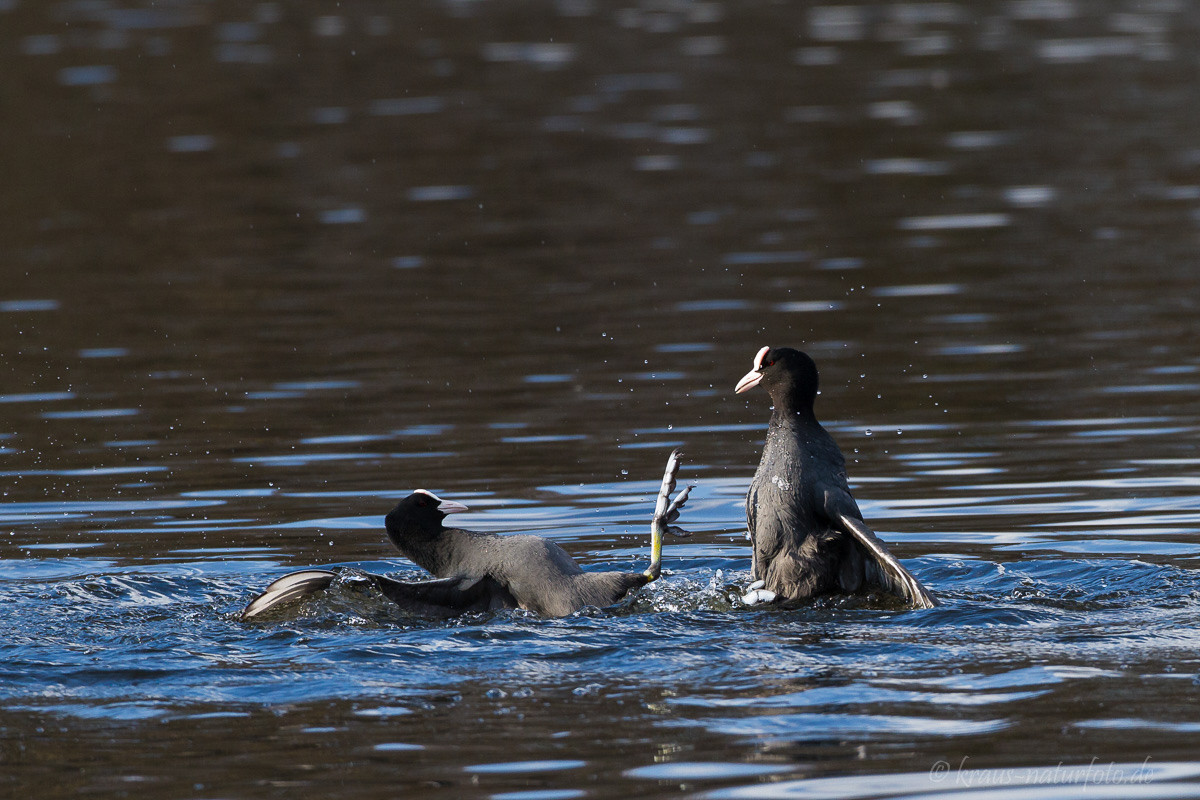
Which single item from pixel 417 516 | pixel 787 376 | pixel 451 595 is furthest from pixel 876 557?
pixel 417 516

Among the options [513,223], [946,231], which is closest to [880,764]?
[946,231]

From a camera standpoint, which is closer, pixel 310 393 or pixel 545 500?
pixel 545 500

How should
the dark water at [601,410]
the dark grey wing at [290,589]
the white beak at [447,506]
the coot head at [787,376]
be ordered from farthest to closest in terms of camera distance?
1. the coot head at [787,376]
2. the white beak at [447,506]
3. the dark grey wing at [290,589]
4. the dark water at [601,410]

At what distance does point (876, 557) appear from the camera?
29.7ft

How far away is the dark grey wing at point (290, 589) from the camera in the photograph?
8836mm

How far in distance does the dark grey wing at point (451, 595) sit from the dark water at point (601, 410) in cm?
18

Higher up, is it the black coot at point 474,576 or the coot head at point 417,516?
the coot head at point 417,516

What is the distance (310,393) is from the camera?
566 inches

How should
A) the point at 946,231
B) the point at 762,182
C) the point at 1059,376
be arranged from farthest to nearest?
the point at 762,182 → the point at 946,231 → the point at 1059,376

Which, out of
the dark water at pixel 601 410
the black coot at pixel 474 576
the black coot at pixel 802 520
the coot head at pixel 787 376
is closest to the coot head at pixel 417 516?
the black coot at pixel 474 576

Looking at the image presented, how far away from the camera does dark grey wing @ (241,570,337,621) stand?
29.0 feet

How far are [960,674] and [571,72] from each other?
2831 centimetres

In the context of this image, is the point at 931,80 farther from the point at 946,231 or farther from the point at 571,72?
the point at 946,231

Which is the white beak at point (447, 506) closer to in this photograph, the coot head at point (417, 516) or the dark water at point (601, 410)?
the coot head at point (417, 516)
